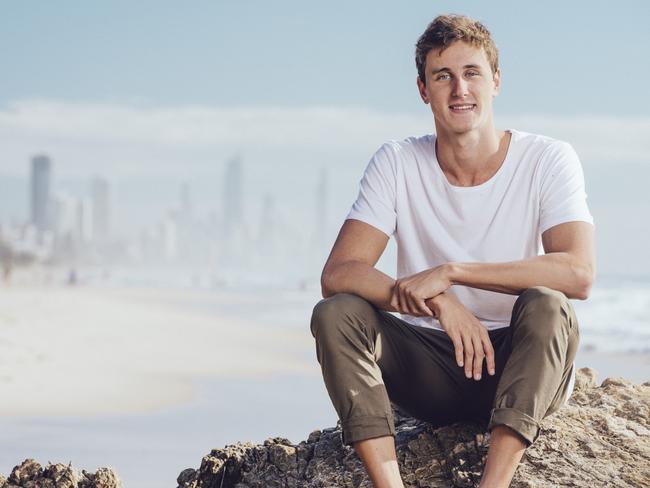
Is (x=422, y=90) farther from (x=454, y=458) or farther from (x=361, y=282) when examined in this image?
(x=454, y=458)

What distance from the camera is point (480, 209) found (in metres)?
3.09

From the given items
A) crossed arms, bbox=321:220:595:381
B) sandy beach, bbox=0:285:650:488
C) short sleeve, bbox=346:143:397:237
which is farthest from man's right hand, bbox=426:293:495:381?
sandy beach, bbox=0:285:650:488

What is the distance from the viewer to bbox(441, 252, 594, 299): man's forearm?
9.31 feet

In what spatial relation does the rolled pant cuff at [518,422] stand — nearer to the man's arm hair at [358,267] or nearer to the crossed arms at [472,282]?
the crossed arms at [472,282]

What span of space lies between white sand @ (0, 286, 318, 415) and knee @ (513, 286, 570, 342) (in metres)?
6.76

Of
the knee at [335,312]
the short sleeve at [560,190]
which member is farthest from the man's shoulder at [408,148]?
the knee at [335,312]

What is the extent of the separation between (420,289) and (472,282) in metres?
0.16

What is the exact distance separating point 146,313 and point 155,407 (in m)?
12.5

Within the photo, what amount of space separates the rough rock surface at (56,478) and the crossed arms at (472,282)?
132cm

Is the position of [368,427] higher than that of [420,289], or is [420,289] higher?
[420,289]

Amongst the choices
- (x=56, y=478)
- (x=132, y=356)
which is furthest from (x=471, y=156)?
(x=132, y=356)

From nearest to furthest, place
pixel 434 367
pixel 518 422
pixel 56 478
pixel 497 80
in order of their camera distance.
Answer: pixel 518 422 → pixel 434 367 → pixel 497 80 → pixel 56 478

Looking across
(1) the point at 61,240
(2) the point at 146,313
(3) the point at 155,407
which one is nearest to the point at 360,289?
(3) the point at 155,407

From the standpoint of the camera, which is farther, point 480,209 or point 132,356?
point 132,356
